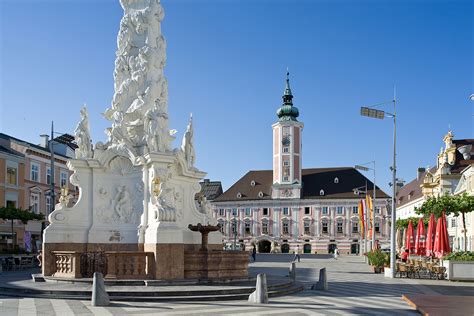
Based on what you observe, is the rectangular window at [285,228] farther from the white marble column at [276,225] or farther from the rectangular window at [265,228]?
the rectangular window at [265,228]

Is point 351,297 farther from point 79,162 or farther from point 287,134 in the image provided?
point 287,134

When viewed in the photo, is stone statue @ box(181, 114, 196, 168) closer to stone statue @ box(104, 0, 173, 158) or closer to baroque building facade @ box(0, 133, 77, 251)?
stone statue @ box(104, 0, 173, 158)

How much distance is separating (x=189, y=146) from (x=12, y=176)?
31430 mm

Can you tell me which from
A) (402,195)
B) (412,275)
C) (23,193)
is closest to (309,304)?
(412,275)

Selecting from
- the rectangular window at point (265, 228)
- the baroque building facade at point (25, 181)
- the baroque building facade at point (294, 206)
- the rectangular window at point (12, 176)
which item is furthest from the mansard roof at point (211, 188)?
the rectangular window at point (12, 176)

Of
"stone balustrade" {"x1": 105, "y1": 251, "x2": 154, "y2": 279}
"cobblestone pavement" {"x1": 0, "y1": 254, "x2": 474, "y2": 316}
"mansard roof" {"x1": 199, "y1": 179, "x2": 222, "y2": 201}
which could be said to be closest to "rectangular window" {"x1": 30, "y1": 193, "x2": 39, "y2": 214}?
"stone balustrade" {"x1": 105, "y1": 251, "x2": 154, "y2": 279}

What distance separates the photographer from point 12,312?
50.1 ft

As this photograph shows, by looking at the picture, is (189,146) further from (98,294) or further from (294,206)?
(294,206)

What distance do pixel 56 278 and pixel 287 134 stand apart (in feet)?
281

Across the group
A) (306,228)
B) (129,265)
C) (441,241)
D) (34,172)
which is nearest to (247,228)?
(306,228)

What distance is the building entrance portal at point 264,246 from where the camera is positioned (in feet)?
342

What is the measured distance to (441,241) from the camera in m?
30.5

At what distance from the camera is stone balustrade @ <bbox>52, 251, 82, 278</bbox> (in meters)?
21.1

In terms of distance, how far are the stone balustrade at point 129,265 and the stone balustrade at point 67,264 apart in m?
1.19
